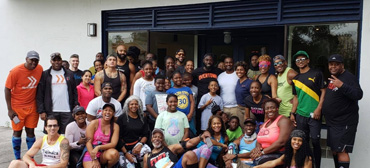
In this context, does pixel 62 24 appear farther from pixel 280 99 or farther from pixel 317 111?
pixel 317 111

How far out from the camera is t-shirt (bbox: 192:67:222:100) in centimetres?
608

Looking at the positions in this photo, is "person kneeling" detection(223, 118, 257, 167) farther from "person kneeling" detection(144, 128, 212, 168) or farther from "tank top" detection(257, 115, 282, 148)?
"person kneeling" detection(144, 128, 212, 168)

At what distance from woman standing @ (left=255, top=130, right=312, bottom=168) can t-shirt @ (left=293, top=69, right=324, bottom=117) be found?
0.83m

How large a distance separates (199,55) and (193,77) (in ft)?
11.5

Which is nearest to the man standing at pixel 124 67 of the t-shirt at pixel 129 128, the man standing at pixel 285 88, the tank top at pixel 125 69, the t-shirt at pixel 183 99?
the tank top at pixel 125 69

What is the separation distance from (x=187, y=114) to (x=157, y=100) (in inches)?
20.2

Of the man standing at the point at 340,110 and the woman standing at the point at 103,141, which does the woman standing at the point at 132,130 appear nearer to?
the woman standing at the point at 103,141

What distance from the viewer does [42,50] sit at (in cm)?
890

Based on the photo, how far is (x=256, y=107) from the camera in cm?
525

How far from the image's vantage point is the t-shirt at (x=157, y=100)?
18.7 feet

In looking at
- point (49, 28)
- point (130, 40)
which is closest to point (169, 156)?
point (130, 40)

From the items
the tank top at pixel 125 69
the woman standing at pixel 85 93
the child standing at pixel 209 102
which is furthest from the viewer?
the tank top at pixel 125 69

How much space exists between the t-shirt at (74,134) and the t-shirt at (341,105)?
3.38 meters

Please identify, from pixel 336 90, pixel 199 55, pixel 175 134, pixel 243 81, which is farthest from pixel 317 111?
pixel 199 55
